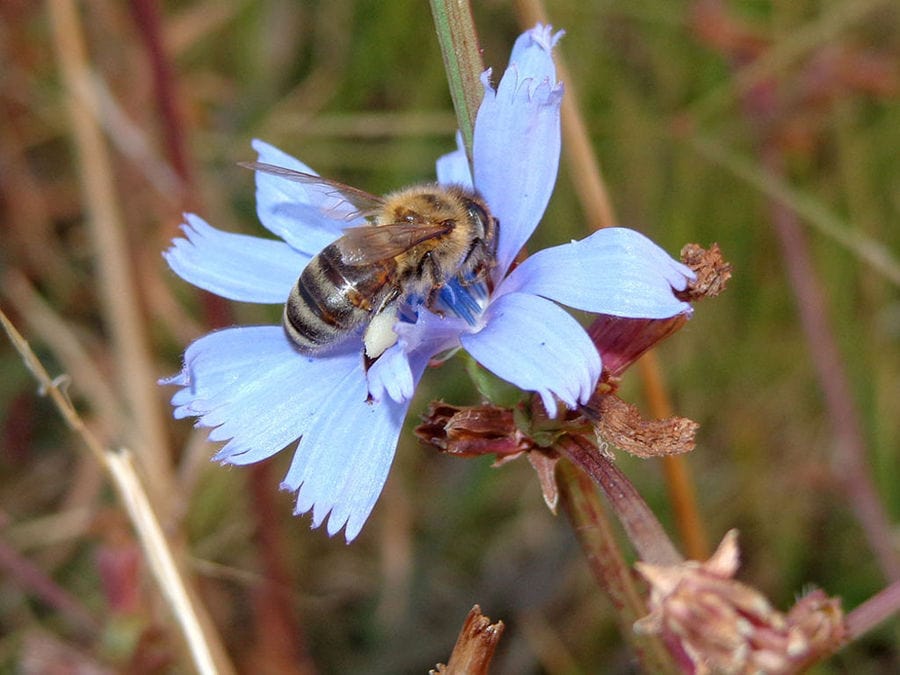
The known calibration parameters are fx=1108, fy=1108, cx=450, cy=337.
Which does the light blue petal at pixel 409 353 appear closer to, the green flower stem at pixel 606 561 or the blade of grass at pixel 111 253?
the green flower stem at pixel 606 561

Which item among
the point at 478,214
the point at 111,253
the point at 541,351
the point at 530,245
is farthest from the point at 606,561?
the point at 530,245

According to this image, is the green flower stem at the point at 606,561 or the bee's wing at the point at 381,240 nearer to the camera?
the green flower stem at the point at 606,561

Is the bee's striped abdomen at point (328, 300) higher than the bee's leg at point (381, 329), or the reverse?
the bee's striped abdomen at point (328, 300)

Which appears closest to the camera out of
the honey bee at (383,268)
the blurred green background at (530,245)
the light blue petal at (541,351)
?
the light blue petal at (541,351)

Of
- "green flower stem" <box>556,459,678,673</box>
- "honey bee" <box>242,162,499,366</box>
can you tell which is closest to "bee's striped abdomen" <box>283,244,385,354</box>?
"honey bee" <box>242,162,499,366</box>

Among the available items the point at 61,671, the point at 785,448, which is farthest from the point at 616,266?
the point at 785,448

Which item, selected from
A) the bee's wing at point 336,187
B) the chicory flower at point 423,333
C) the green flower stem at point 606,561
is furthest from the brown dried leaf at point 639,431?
the bee's wing at point 336,187
